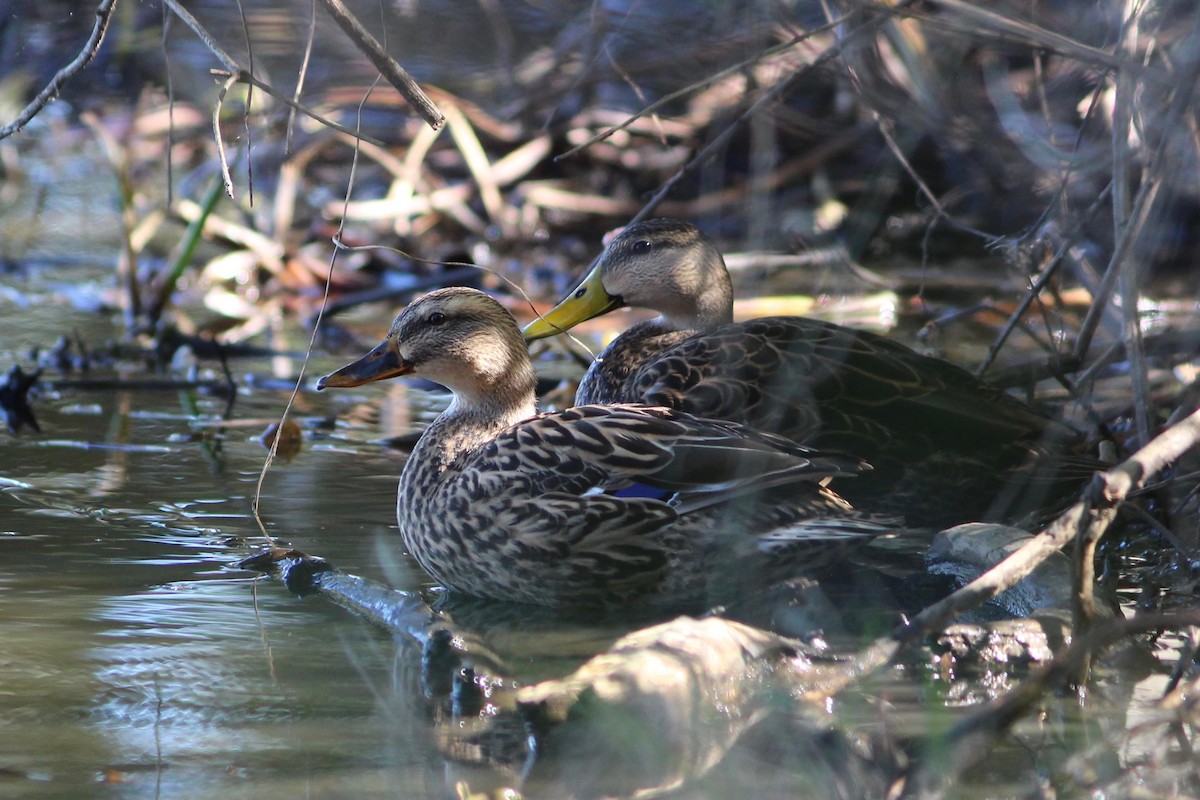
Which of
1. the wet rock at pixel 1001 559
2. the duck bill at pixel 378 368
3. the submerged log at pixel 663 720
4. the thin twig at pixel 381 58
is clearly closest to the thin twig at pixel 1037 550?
the submerged log at pixel 663 720

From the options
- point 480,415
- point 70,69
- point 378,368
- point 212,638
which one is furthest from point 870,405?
point 70,69

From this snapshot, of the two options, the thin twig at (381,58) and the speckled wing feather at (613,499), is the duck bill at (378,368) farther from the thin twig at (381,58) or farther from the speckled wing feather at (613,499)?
the thin twig at (381,58)

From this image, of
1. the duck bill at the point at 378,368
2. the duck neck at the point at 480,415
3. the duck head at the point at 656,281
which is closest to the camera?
the duck neck at the point at 480,415

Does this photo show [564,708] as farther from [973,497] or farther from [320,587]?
[973,497]

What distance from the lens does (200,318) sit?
26.8 feet

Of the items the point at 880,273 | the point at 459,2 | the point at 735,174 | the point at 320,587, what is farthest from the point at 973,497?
the point at 735,174

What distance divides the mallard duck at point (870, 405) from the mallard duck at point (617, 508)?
35 cm

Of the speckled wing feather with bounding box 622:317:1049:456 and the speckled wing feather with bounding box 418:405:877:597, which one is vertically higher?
the speckled wing feather with bounding box 622:317:1049:456

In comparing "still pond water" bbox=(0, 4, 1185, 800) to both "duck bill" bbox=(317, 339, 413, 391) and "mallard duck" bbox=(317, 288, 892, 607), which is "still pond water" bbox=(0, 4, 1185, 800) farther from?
"duck bill" bbox=(317, 339, 413, 391)

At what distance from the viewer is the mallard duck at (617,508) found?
3953 millimetres

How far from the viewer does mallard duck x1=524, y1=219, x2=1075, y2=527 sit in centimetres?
448

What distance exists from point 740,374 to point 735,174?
561 cm

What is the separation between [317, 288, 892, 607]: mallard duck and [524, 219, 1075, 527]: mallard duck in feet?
1.16

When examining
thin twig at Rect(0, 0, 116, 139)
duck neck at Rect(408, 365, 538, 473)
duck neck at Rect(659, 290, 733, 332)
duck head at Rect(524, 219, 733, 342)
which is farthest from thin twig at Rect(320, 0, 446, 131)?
duck neck at Rect(659, 290, 733, 332)
